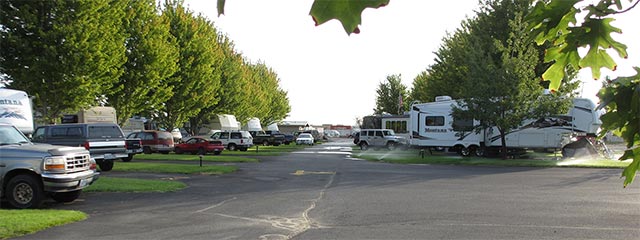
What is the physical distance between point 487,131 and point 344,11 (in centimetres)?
3018

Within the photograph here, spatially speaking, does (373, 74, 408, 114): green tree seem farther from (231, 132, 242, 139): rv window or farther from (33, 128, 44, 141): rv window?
(33, 128, 44, 141): rv window

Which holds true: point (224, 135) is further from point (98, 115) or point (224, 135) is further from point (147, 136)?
point (98, 115)

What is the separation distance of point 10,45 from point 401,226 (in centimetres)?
2133

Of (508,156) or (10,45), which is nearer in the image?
(10,45)

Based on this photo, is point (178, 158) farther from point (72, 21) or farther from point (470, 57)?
point (470, 57)

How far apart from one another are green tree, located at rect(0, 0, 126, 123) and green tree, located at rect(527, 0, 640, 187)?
24.0 m

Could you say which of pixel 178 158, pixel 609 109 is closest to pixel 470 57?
pixel 178 158

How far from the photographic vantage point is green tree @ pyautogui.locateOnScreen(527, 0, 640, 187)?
193 cm

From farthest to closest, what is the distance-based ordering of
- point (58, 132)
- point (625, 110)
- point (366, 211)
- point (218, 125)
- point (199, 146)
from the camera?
point (218, 125) < point (199, 146) < point (58, 132) < point (366, 211) < point (625, 110)

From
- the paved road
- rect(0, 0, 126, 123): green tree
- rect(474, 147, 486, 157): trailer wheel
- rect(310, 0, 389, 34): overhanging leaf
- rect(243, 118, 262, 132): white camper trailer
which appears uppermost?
rect(0, 0, 126, 123): green tree

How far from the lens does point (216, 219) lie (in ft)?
30.0

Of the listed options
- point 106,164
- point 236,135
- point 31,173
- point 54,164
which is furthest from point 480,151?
point 31,173

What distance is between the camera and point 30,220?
8.28 meters

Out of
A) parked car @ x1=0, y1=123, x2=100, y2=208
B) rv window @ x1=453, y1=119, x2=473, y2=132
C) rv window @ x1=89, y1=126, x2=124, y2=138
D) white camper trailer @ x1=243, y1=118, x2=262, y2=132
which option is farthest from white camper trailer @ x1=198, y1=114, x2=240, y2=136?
parked car @ x1=0, y1=123, x2=100, y2=208
